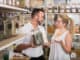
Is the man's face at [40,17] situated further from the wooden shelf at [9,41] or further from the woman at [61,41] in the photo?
the wooden shelf at [9,41]

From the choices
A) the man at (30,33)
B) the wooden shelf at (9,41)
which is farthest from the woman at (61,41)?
the wooden shelf at (9,41)

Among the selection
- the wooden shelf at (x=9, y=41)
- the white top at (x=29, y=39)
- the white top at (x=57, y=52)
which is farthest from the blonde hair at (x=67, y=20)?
the wooden shelf at (x=9, y=41)

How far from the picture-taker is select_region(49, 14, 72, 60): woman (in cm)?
237

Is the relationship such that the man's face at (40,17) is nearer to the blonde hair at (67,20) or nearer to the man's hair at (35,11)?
the man's hair at (35,11)

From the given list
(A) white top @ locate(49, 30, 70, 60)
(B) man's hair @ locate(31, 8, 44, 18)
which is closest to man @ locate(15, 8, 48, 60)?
(B) man's hair @ locate(31, 8, 44, 18)

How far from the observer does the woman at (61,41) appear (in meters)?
2.37

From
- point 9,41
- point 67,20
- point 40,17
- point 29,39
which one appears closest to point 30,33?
point 29,39

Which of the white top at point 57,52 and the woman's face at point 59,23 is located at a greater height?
the woman's face at point 59,23

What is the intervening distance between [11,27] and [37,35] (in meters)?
0.35

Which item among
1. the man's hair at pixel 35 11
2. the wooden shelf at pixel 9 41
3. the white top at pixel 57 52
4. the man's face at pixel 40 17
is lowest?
the white top at pixel 57 52

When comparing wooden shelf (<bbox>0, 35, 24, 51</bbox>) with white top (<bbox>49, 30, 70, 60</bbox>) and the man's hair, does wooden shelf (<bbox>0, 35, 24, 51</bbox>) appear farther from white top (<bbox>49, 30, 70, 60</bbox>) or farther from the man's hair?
white top (<bbox>49, 30, 70, 60</bbox>)

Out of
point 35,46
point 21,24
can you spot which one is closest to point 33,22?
point 21,24

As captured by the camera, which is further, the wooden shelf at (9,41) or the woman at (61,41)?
the woman at (61,41)

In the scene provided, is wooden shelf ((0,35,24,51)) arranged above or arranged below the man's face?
below
